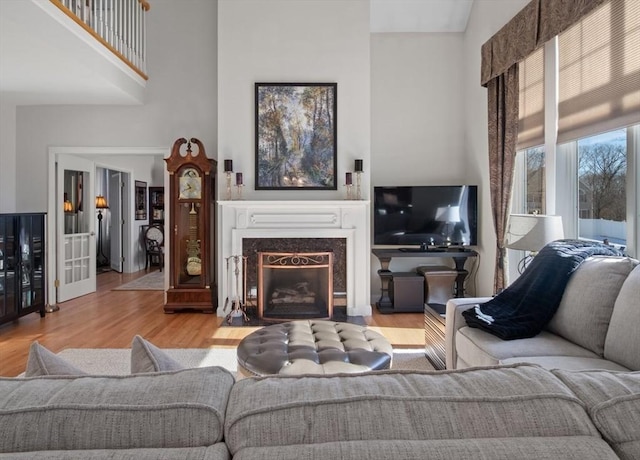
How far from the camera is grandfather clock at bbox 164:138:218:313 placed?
5.00 metres

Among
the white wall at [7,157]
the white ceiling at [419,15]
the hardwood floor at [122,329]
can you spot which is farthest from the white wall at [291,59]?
the white wall at [7,157]

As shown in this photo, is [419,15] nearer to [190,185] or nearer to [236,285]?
[190,185]

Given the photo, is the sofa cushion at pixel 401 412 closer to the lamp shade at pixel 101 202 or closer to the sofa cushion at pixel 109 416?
the sofa cushion at pixel 109 416

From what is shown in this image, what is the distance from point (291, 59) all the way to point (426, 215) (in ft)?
7.74

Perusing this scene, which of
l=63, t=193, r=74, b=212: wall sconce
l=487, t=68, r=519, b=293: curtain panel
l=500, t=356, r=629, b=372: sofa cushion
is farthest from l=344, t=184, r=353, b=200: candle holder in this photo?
l=63, t=193, r=74, b=212: wall sconce

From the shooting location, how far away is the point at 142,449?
0.64m

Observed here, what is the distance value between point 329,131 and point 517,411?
14.5ft

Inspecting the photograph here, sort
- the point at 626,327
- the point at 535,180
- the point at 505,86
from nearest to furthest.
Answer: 1. the point at 626,327
2. the point at 535,180
3. the point at 505,86

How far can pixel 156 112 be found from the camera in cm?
537

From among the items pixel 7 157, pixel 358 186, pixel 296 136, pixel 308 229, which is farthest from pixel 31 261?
pixel 358 186

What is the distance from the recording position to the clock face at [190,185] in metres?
5.05

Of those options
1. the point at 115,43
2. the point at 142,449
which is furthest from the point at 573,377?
the point at 115,43

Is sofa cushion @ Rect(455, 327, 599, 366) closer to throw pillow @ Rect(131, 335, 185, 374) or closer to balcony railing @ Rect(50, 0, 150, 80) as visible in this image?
throw pillow @ Rect(131, 335, 185, 374)

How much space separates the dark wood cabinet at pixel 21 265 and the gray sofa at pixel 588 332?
14.3ft
